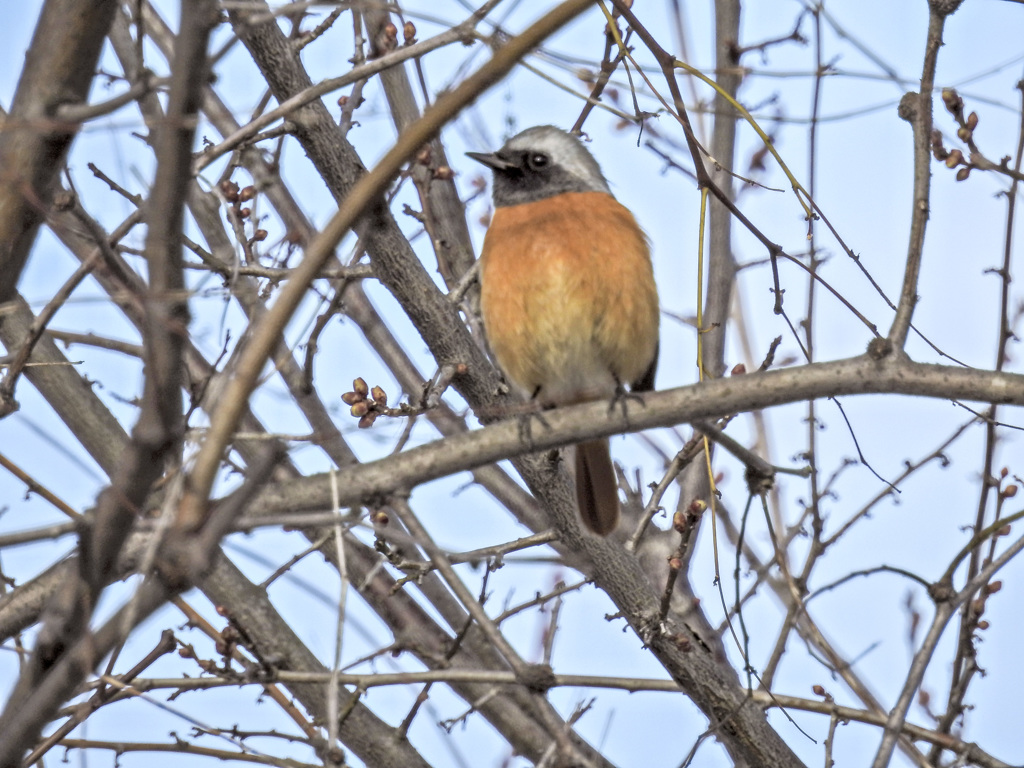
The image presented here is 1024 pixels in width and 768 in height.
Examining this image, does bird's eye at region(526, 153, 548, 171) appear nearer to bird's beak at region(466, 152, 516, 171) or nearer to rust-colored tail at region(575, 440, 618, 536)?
bird's beak at region(466, 152, 516, 171)

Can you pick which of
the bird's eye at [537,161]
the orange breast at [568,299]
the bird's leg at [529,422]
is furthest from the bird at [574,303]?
the bird's leg at [529,422]

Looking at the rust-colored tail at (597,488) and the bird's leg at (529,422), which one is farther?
the rust-colored tail at (597,488)

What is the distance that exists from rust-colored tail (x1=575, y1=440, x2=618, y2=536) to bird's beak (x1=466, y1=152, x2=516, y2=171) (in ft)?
4.47

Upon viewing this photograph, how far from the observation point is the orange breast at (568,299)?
4.61 metres

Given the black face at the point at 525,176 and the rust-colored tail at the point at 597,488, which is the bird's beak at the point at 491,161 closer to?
the black face at the point at 525,176

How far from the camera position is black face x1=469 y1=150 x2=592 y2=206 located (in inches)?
209

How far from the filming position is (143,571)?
1.95m

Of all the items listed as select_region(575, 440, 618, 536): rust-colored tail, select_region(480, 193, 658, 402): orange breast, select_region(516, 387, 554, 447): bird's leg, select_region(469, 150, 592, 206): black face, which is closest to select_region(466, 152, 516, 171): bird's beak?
select_region(469, 150, 592, 206): black face

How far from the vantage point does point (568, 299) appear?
4594mm

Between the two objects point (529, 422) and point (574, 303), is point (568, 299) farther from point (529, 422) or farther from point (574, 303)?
point (529, 422)

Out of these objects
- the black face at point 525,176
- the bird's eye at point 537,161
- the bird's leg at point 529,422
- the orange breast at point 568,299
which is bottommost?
the bird's leg at point 529,422

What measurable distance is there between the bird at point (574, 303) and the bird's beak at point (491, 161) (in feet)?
0.67

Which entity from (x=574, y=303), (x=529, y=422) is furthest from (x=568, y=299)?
(x=529, y=422)

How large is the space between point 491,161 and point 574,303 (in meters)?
1.15
